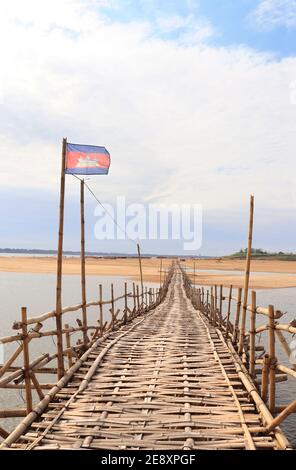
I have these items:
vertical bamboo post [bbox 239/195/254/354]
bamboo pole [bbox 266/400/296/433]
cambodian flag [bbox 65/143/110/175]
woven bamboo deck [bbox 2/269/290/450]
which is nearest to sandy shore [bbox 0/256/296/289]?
vertical bamboo post [bbox 239/195/254/354]

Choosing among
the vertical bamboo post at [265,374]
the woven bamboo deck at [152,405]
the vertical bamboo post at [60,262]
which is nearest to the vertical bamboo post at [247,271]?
the woven bamboo deck at [152,405]

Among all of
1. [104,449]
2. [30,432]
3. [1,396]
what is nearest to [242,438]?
[104,449]

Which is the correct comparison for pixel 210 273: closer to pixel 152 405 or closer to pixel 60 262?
pixel 60 262

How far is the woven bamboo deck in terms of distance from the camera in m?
3.52

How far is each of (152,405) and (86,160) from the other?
12.2 ft

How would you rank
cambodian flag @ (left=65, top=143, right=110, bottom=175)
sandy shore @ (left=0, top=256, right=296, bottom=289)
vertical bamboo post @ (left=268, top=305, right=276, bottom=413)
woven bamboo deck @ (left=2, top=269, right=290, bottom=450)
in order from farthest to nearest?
sandy shore @ (left=0, top=256, right=296, bottom=289) < cambodian flag @ (left=65, top=143, right=110, bottom=175) < vertical bamboo post @ (left=268, top=305, right=276, bottom=413) < woven bamboo deck @ (left=2, top=269, right=290, bottom=450)

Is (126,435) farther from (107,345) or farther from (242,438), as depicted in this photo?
(107,345)

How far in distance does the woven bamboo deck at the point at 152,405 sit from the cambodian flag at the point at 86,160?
2.87 metres

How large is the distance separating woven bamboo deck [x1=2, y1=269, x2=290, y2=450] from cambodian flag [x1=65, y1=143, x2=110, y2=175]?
2.87 meters

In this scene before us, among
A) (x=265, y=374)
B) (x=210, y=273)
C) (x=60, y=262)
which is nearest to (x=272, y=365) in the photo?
(x=265, y=374)

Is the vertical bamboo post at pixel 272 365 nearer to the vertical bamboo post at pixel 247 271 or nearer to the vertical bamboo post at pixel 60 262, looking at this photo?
the vertical bamboo post at pixel 247 271

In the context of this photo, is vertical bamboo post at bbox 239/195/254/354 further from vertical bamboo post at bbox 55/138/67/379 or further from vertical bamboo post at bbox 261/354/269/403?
vertical bamboo post at bbox 55/138/67/379

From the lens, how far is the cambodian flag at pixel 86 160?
19.7 feet
